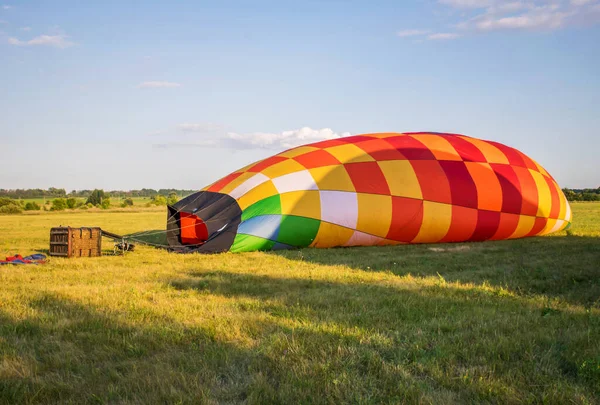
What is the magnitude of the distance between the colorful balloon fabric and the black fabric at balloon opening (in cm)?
2

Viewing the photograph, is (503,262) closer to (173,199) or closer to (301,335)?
(301,335)

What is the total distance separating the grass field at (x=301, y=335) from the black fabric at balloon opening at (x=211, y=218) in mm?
2128

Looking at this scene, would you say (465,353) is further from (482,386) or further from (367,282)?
(367,282)

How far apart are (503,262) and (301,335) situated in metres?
5.53

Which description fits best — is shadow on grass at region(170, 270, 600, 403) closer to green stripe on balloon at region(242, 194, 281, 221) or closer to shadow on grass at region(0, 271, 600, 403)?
shadow on grass at region(0, 271, 600, 403)

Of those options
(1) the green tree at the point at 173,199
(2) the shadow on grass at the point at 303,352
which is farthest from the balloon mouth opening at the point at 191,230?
(1) the green tree at the point at 173,199

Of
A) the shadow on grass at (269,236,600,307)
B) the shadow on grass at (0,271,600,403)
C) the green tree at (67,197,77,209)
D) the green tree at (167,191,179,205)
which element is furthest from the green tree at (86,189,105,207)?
the shadow on grass at (0,271,600,403)

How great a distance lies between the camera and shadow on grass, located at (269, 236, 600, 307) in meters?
6.28

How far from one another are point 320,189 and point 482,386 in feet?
25.1

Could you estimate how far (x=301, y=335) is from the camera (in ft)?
13.4

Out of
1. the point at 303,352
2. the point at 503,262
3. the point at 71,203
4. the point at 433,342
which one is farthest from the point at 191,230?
the point at 71,203

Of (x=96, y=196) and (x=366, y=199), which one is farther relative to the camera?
(x=96, y=196)

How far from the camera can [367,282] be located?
655 centimetres

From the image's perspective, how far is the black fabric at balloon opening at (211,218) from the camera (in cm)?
971
